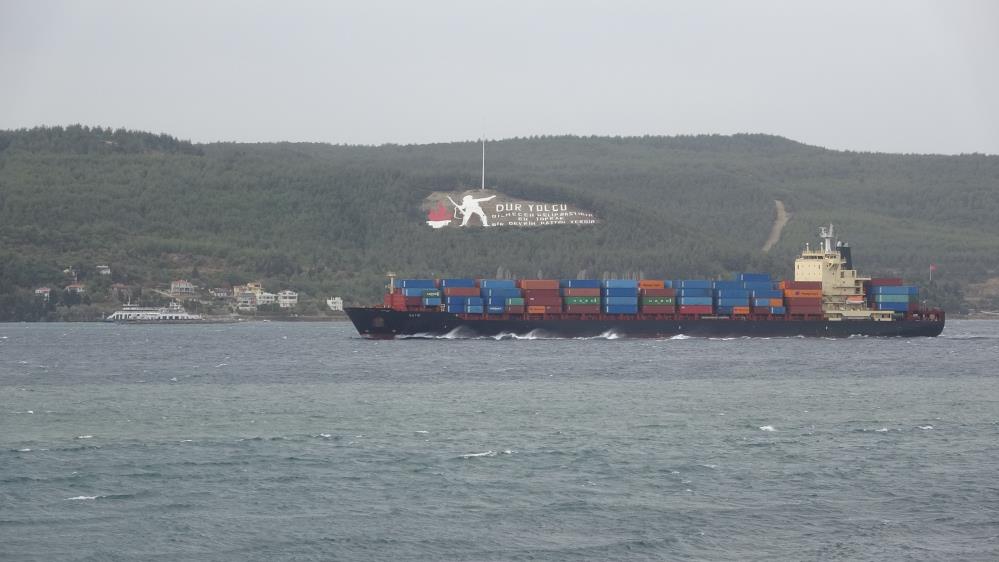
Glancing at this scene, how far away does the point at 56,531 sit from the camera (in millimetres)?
34750

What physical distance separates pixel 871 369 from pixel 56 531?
56.2m

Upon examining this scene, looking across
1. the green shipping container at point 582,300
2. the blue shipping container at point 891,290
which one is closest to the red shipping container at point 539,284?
the green shipping container at point 582,300

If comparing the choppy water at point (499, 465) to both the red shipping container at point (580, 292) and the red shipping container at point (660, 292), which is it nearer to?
the red shipping container at point (580, 292)

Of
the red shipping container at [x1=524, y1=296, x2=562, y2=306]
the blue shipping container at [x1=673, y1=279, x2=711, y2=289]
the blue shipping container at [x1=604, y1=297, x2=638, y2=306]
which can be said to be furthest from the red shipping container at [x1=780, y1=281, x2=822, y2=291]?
the red shipping container at [x1=524, y1=296, x2=562, y2=306]

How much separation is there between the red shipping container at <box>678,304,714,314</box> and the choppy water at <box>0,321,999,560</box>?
34.5 meters

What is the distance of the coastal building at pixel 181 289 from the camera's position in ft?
598

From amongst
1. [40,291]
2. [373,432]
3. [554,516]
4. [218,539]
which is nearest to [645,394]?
[373,432]

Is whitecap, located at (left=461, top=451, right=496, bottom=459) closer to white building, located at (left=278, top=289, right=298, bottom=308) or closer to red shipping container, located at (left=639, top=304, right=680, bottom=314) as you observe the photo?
red shipping container, located at (left=639, top=304, right=680, bottom=314)

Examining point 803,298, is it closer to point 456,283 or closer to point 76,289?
point 456,283

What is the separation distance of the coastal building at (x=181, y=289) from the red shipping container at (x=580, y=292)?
8203 centimetres

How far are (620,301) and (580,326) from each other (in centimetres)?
369

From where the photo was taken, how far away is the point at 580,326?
112 meters

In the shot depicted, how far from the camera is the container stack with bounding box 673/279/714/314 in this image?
11331 centimetres

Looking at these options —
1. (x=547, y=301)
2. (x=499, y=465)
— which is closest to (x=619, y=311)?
(x=547, y=301)
